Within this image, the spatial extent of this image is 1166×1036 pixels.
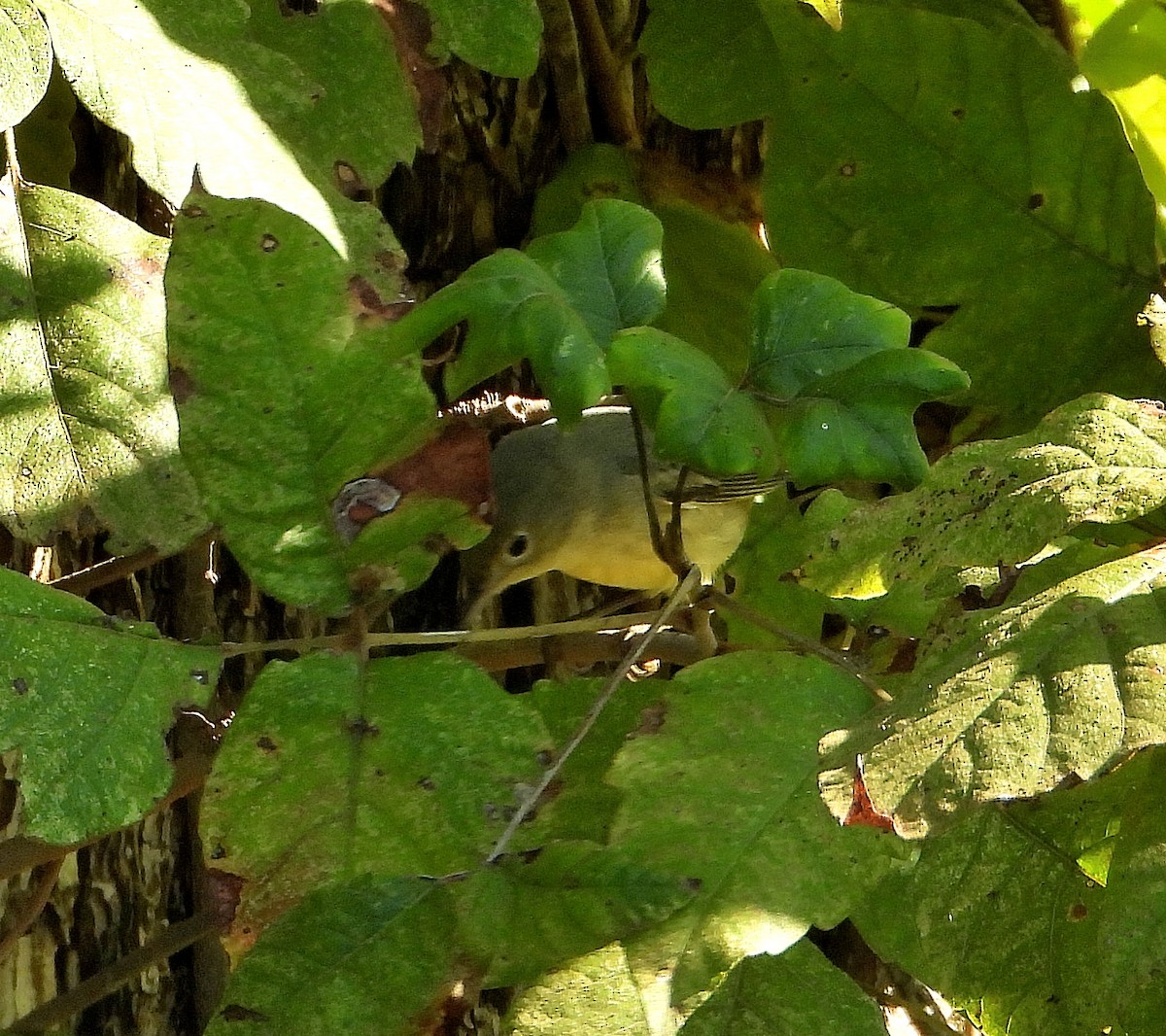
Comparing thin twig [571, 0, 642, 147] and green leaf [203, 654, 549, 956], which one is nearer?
green leaf [203, 654, 549, 956]

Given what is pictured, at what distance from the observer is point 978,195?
1.06 m

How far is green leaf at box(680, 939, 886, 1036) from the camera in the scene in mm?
649

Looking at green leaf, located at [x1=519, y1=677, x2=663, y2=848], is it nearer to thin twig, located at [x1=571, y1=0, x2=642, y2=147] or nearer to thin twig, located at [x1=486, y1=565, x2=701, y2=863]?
thin twig, located at [x1=486, y1=565, x2=701, y2=863]

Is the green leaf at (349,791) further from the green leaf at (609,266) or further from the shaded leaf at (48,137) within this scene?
the shaded leaf at (48,137)

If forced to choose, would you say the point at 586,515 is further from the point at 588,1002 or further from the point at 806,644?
the point at 588,1002

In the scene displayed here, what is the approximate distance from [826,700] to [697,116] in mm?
757

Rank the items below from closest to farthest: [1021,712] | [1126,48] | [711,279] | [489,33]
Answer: [1021,712] → [489,33] → [1126,48] → [711,279]

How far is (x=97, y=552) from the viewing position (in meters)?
1.20

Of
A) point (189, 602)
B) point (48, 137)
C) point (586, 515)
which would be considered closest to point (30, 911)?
point (189, 602)

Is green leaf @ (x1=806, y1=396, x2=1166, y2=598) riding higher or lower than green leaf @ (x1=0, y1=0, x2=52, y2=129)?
lower

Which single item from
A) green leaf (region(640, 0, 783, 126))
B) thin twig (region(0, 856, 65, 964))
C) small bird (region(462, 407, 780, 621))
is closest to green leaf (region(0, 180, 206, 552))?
thin twig (region(0, 856, 65, 964))

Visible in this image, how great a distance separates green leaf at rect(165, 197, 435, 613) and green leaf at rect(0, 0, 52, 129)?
13 cm

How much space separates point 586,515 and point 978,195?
0.70 meters

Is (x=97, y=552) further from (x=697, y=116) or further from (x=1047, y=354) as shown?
(x=1047, y=354)
